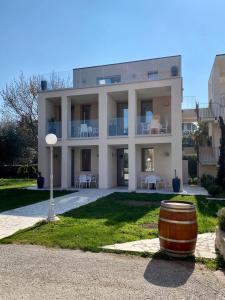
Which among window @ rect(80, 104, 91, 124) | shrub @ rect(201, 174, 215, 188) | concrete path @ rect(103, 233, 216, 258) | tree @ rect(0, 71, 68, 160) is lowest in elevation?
concrete path @ rect(103, 233, 216, 258)

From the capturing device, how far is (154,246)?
6.21 metres

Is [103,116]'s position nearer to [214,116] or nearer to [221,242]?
[214,116]

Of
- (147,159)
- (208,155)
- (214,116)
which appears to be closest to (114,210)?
(147,159)

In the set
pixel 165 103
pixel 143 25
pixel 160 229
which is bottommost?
pixel 160 229

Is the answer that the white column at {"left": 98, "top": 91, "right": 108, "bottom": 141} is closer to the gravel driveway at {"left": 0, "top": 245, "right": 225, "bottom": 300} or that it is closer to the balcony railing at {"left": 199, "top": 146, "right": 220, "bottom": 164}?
the balcony railing at {"left": 199, "top": 146, "right": 220, "bottom": 164}

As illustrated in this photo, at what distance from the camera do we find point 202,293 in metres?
4.06

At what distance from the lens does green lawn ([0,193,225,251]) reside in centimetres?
661

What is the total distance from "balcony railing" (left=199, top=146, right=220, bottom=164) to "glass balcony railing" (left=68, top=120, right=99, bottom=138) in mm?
8531

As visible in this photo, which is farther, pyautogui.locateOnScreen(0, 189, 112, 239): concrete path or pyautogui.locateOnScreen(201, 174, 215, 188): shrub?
pyautogui.locateOnScreen(201, 174, 215, 188): shrub

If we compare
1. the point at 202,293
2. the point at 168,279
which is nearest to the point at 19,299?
the point at 168,279

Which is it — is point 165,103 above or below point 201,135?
above

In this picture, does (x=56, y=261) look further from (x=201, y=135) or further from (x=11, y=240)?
(x=201, y=135)

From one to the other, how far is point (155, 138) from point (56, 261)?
41.6ft

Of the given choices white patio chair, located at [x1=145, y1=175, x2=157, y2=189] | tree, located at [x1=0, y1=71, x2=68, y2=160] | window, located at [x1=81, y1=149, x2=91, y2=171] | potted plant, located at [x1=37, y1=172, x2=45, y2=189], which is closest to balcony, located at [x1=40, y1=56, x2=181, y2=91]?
window, located at [x1=81, y1=149, x2=91, y2=171]
